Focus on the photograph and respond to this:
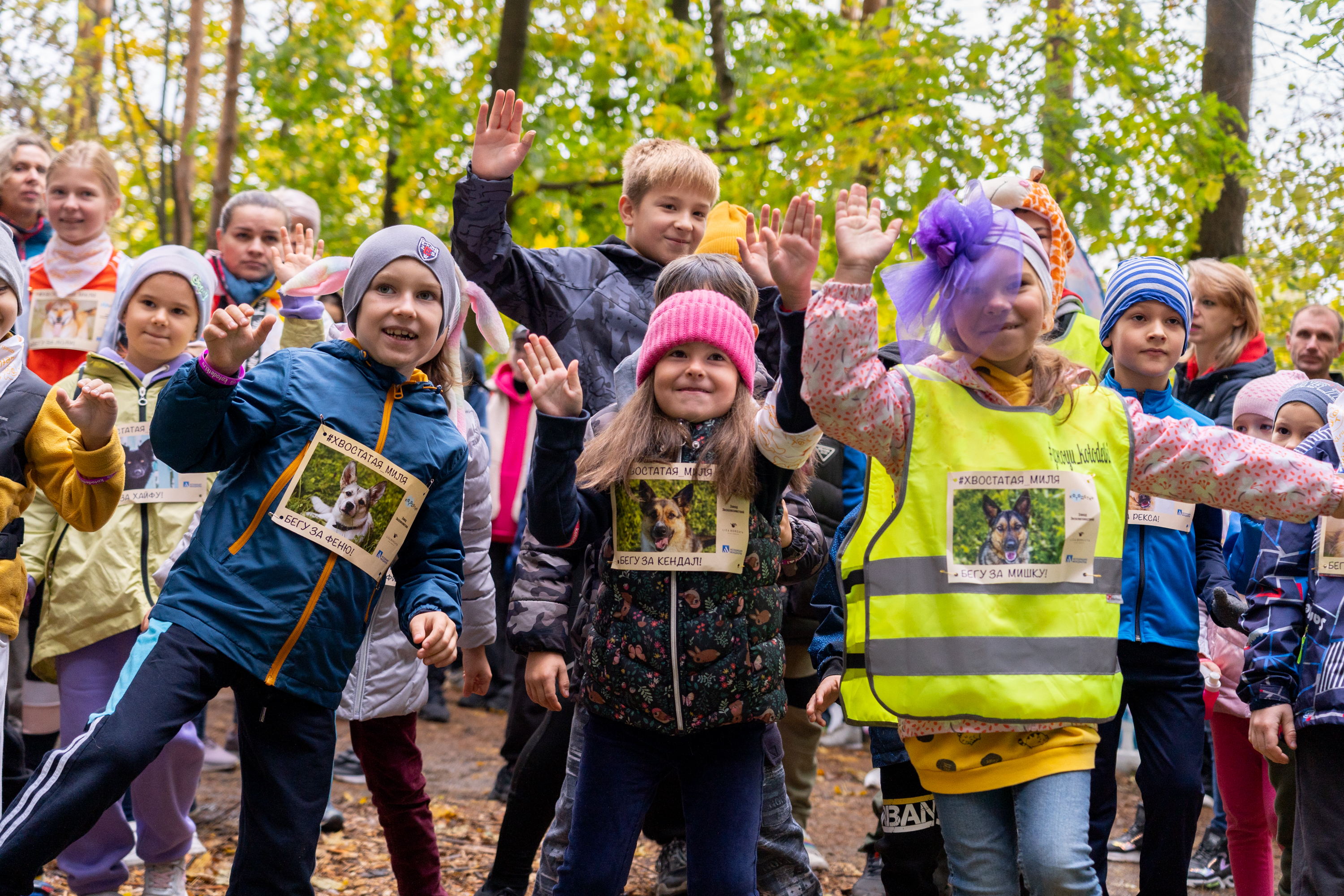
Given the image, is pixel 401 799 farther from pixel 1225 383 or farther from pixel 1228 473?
pixel 1225 383

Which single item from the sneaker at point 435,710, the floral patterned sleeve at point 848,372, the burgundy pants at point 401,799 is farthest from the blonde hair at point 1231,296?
the sneaker at point 435,710

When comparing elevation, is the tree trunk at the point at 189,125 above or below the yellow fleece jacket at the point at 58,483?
above

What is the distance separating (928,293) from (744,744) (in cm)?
126

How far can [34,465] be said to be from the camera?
3.28 m

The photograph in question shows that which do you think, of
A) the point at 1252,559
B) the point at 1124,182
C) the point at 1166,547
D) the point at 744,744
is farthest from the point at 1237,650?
the point at 1124,182

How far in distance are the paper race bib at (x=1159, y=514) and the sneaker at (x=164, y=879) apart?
3.17 m

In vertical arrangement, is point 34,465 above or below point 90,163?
below

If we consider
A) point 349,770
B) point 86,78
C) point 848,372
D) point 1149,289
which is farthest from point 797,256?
point 86,78

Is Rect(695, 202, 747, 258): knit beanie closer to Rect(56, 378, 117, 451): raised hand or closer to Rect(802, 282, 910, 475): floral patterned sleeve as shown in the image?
Rect(802, 282, 910, 475): floral patterned sleeve

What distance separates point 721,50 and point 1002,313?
1060 cm

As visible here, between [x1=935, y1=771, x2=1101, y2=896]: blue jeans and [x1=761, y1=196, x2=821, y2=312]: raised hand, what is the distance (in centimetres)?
124

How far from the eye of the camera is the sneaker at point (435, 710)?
7.59 metres

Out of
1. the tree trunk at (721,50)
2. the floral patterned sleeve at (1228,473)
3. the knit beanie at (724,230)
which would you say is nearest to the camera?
the floral patterned sleeve at (1228,473)

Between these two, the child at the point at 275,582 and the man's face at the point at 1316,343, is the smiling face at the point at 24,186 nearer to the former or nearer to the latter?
the child at the point at 275,582
